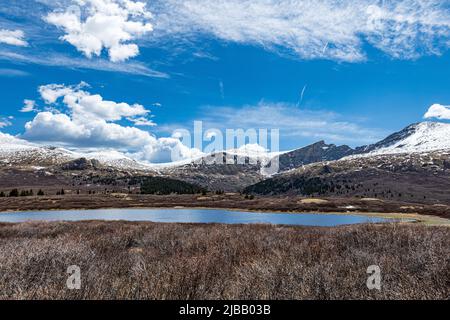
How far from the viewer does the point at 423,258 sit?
438 inches

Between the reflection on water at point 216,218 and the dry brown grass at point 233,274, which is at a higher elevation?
the dry brown grass at point 233,274

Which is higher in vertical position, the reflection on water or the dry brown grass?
the dry brown grass

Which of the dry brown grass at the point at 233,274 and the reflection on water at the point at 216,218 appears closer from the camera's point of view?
the dry brown grass at the point at 233,274

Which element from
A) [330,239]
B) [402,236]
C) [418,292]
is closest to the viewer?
[418,292]

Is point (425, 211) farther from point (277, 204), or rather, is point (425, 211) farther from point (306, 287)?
point (306, 287)

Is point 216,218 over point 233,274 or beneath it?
beneath

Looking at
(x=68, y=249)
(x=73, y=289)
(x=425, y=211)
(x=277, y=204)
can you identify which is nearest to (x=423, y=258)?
(x=73, y=289)

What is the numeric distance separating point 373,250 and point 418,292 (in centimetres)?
709

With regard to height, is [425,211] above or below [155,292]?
below

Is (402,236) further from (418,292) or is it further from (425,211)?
(425,211)

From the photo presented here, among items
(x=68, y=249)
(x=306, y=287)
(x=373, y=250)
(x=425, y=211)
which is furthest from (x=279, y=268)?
(x=425, y=211)

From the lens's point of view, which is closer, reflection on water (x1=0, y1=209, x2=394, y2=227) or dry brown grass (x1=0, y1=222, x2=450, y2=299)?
dry brown grass (x1=0, y1=222, x2=450, y2=299)
